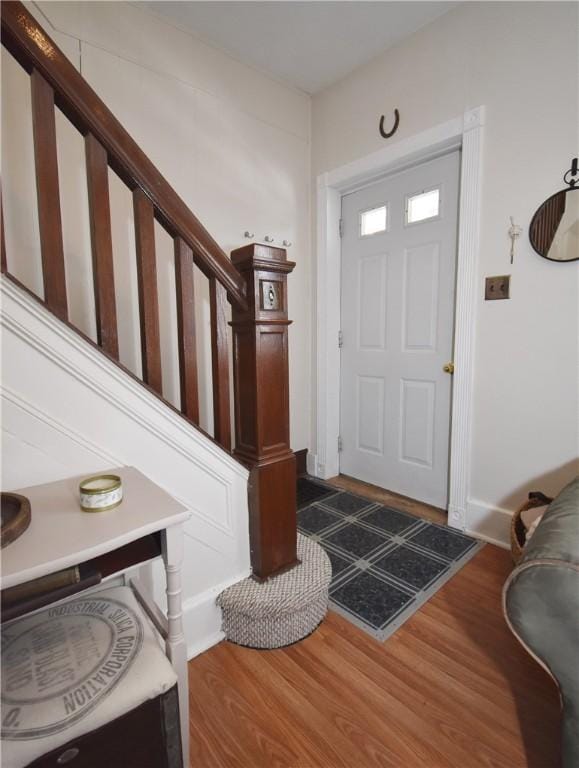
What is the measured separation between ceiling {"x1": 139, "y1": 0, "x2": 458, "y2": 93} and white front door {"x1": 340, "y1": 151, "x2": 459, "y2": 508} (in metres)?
0.70

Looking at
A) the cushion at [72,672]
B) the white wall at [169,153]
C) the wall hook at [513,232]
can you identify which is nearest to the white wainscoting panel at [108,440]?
the cushion at [72,672]

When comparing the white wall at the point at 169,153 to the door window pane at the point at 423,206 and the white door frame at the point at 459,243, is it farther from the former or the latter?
the door window pane at the point at 423,206

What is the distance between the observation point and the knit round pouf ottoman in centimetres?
126

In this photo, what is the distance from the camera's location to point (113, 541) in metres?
0.70

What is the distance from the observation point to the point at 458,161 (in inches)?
79.6

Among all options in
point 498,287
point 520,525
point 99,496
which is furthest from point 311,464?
point 99,496

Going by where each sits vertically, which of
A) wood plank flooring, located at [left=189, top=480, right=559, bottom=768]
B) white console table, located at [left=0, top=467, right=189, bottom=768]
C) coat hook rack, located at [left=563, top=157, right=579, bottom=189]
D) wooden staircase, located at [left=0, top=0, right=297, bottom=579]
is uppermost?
coat hook rack, located at [left=563, top=157, right=579, bottom=189]

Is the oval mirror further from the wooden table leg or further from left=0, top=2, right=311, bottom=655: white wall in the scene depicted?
the wooden table leg

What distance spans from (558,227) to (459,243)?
44 centimetres

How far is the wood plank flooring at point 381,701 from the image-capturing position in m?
0.99

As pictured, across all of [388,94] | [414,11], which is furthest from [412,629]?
[414,11]

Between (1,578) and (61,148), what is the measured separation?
1.89 meters

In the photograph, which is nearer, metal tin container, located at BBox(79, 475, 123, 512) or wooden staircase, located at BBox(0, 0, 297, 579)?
metal tin container, located at BBox(79, 475, 123, 512)


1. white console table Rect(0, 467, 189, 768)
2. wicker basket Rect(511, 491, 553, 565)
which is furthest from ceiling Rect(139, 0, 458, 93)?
wicker basket Rect(511, 491, 553, 565)
